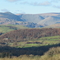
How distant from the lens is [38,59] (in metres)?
41.3

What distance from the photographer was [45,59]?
40.6 metres

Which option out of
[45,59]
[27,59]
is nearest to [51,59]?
[45,59]

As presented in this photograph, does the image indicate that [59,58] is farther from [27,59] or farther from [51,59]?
[27,59]

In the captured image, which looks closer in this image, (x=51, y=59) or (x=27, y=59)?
(x=51, y=59)

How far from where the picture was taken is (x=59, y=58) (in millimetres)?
39125

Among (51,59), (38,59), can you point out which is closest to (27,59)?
(38,59)

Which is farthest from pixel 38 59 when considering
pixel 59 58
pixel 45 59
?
pixel 59 58

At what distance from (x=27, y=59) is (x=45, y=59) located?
3.64 m

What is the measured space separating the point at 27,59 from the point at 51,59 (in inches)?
194

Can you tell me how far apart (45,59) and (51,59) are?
1.29 meters

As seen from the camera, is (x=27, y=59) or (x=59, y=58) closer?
(x=59, y=58)

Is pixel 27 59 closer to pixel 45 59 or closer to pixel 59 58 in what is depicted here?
pixel 45 59

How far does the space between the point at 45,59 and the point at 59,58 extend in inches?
104

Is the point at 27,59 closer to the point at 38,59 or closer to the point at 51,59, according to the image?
the point at 38,59
